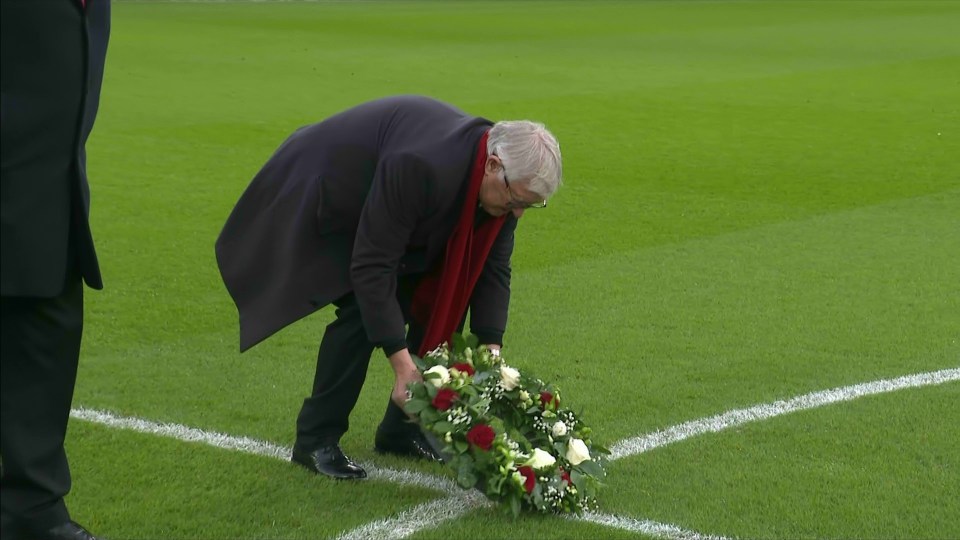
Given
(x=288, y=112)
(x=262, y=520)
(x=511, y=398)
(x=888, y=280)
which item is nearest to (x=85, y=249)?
(x=262, y=520)

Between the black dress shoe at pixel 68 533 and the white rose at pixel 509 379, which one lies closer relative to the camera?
the black dress shoe at pixel 68 533

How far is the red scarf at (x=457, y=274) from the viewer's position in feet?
16.2

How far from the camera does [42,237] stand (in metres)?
4.48

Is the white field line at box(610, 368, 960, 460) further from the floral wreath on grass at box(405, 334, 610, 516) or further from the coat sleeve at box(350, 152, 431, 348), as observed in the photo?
the coat sleeve at box(350, 152, 431, 348)

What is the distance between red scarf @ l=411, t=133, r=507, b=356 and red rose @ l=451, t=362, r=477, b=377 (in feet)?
0.56

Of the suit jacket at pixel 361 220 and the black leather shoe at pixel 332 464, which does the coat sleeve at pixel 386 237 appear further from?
the black leather shoe at pixel 332 464

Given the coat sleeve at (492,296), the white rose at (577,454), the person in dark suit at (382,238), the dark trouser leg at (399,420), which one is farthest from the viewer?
the dark trouser leg at (399,420)

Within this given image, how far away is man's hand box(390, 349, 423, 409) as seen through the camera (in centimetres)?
507

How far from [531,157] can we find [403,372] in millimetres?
914

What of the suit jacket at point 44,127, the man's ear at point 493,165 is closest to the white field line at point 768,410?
the man's ear at point 493,165

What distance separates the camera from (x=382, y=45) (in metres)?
29.6

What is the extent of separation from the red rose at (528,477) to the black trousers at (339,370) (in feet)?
2.36

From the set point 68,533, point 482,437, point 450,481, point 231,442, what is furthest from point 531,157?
point 231,442

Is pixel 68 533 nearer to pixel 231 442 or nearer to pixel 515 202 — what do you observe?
pixel 231 442
